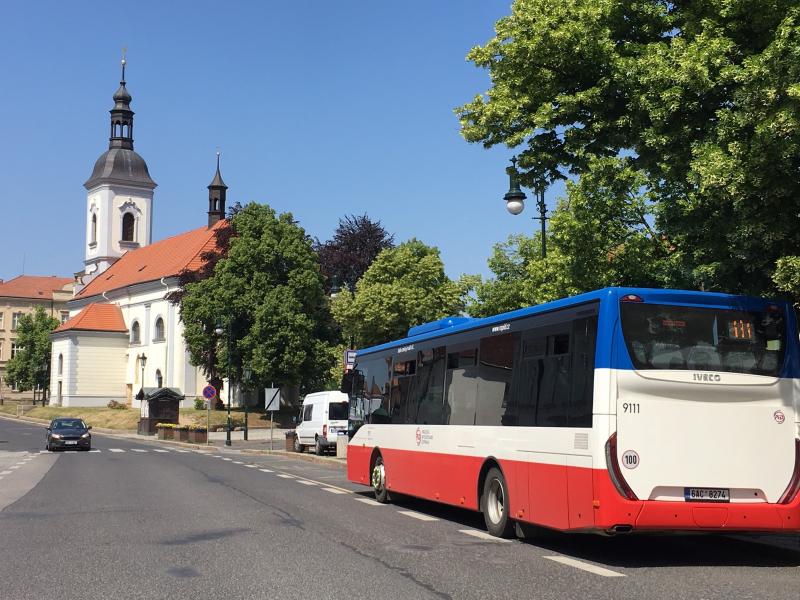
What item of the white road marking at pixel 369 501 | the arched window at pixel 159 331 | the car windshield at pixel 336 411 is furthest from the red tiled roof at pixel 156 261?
the white road marking at pixel 369 501

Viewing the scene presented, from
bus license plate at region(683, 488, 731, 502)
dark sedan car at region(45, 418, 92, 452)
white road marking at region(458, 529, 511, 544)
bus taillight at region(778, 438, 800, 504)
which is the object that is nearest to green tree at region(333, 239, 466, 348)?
dark sedan car at region(45, 418, 92, 452)

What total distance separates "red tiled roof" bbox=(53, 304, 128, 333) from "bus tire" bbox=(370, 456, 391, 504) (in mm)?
76660

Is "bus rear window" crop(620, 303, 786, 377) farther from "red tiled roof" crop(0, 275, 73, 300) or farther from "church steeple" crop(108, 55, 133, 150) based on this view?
"red tiled roof" crop(0, 275, 73, 300)

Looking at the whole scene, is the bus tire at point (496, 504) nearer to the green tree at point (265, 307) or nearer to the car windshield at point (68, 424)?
the car windshield at point (68, 424)

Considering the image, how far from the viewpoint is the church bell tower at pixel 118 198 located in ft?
331

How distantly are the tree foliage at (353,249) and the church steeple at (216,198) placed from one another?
27745 millimetres

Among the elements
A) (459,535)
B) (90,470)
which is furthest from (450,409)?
(90,470)

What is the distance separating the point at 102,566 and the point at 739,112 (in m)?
8.74

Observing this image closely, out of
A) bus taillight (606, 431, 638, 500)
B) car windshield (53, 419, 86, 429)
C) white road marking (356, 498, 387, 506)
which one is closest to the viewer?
bus taillight (606, 431, 638, 500)

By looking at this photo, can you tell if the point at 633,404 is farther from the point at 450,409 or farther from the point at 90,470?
the point at 90,470

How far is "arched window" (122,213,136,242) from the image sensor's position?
103m

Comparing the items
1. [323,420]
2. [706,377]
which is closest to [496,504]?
[706,377]

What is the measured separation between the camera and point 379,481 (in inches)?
671

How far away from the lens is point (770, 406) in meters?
9.90
